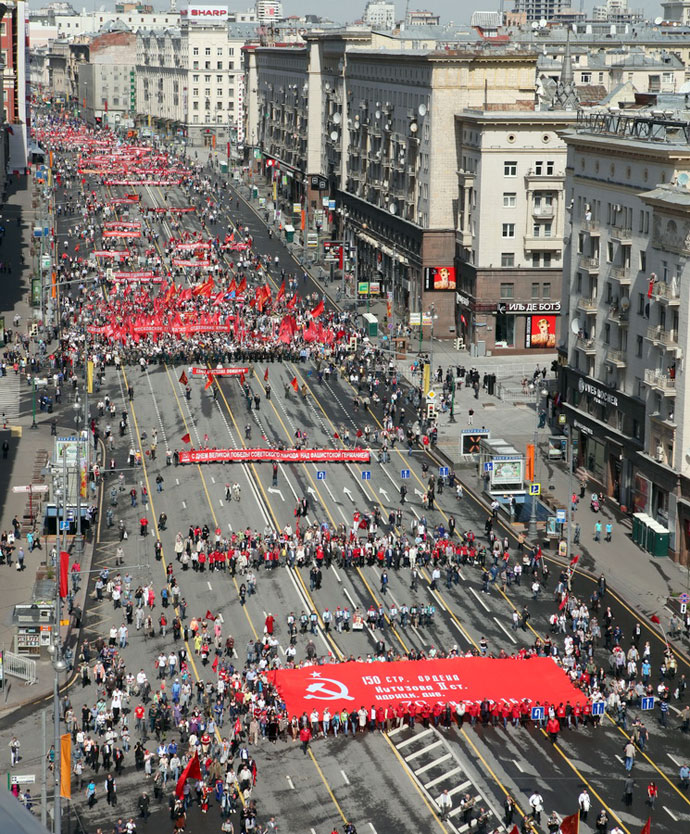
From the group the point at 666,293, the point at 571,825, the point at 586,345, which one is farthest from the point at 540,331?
the point at 571,825

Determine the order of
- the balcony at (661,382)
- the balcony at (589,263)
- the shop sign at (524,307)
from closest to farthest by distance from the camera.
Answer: the balcony at (661,382) < the balcony at (589,263) < the shop sign at (524,307)

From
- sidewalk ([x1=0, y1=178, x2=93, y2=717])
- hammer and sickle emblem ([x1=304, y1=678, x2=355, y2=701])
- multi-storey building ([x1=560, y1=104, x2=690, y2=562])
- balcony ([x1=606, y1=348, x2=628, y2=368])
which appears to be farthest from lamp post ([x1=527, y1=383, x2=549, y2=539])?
hammer and sickle emblem ([x1=304, y1=678, x2=355, y2=701])

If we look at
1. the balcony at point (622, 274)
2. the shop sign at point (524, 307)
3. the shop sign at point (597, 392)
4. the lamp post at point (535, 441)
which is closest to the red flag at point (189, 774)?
the lamp post at point (535, 441)

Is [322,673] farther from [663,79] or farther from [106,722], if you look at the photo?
[663,79]

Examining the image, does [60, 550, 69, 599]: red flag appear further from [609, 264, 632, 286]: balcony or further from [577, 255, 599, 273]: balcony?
[577, 255, 599, 273]: balcony

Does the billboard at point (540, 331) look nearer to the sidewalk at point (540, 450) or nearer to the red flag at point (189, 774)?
the sidewalk at point (540, 450)
